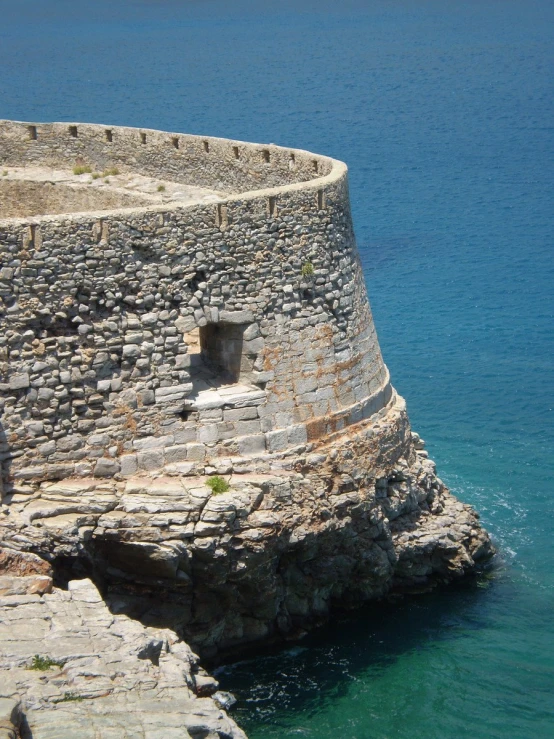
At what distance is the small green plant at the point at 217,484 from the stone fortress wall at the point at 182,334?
0.79 ft

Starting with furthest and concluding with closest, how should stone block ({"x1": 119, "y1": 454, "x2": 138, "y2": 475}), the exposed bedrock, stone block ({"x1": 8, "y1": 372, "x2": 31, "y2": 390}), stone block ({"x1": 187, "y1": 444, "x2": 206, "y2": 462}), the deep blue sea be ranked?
the deep blue sea → stone block ({"x1": 187, "y1": 444, "x2": 206, "y2": 462}) → stone block ({"x1": 119, "y1": 454, "x2": 138, "y2": 475}) → the exposed bedrock → stone block ({"x1": 8, "y1": 372, "x2": 31, "y2": 390})

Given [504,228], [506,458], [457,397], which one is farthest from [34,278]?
[504,228]

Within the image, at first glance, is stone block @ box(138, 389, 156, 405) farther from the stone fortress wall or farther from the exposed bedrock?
the exposed bedrock

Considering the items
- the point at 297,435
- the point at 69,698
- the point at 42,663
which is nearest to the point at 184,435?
the point at 297,435

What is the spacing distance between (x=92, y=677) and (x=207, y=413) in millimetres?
6571

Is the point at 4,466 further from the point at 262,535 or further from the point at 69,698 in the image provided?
the point at 69,698

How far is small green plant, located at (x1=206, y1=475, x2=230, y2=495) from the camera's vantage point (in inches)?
997

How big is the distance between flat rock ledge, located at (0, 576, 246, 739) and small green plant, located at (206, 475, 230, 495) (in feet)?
10.1

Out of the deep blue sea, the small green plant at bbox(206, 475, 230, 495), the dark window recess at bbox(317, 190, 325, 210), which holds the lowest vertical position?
the deep blue sea

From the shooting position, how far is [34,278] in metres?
24.0

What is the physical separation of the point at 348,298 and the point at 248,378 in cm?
258

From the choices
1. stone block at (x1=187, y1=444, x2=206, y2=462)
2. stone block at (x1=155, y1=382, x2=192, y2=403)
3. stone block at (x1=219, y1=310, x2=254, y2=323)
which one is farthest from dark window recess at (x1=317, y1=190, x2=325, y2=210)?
stone block at (x1=187, y1=444, x2=206, y2=462)

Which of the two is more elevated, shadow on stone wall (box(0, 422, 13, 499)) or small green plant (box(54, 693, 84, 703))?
shadow on stone wall (box(0, 422, 13, 499))

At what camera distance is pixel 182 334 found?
83.5 ft
